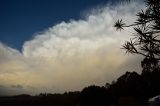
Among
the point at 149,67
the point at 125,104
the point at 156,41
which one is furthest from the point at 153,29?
the point at 125,104

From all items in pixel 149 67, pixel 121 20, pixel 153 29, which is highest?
pixel 121 20

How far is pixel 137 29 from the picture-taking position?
1105cm

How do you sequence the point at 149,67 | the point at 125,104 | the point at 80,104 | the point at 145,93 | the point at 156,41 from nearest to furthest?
the point at 156,41 → the point at 149,67 → the point at 80,104 → the point at 125,104 → the point at 145,93

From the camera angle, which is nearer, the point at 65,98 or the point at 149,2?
the point at 149,2

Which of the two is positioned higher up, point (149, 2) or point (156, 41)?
point (149, 2)

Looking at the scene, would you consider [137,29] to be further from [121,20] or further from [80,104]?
[80,104]

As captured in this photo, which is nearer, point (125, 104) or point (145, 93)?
point (125, 104)

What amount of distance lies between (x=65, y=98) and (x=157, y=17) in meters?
32.7

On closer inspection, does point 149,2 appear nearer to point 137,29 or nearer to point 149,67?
point 137,29

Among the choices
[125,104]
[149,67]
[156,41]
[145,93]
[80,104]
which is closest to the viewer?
[156,41]

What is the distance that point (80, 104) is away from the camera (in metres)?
29.1

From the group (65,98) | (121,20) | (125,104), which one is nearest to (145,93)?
(125,104)

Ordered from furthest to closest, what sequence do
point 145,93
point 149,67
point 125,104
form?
point 145,93 → point 125,104 → point 149,67

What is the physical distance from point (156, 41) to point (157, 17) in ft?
2.57
